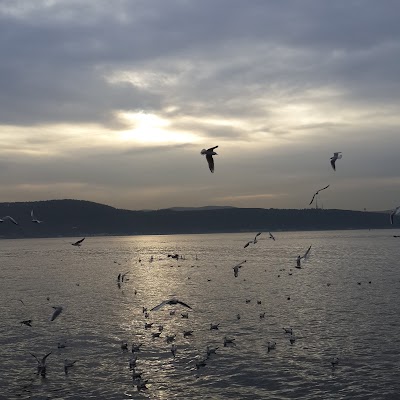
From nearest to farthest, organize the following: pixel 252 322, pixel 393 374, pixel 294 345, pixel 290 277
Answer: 1. pixel 393 374
2. pixel 294 345
3. pixel 252 322
4. pixel 290 277

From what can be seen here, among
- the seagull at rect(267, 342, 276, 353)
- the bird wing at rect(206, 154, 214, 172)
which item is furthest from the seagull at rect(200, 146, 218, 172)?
the seagull at rect(267, 342, 276, 353)

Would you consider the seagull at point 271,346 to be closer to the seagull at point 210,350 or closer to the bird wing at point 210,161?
the seagull at point 210,350

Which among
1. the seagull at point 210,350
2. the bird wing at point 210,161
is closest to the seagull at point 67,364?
the seagull at point 210,350

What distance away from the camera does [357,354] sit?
30.6 meters

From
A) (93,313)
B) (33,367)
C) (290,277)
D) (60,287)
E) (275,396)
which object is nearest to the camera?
(275,396)

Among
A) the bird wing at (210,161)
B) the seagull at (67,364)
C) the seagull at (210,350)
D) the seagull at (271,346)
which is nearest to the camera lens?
the bird wing at (210,161)

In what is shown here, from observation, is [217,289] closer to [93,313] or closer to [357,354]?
[93,313]

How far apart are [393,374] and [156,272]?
6744 cm

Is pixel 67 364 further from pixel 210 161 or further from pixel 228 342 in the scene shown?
pixel 210 161

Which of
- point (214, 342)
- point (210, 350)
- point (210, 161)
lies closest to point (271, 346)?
point (210, 350)

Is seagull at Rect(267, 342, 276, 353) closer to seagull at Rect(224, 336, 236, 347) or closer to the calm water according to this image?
the calm water

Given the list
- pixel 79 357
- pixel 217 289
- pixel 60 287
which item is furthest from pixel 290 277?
pixel 79 357

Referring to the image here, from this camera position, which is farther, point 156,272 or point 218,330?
point 156,272

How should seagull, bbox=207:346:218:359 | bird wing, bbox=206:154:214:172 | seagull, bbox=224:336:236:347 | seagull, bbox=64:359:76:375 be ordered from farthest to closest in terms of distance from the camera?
1. seagull, bbox=224:336:236:347
2. seagull, bbox=207:346:218:359
3. seagull, bbox=64:359:76:375
4. bird wing, bbox=206:154:214:172
